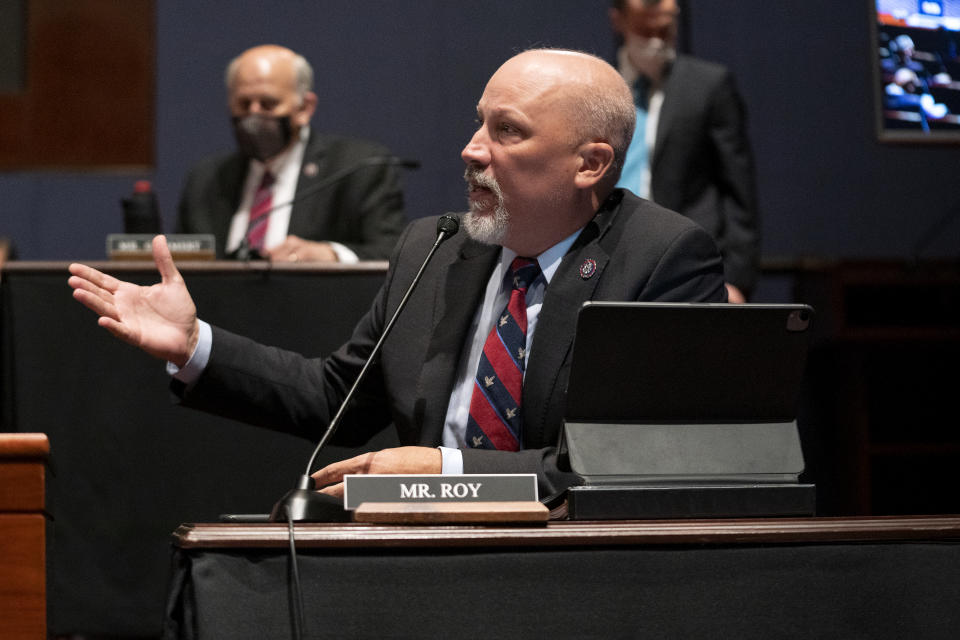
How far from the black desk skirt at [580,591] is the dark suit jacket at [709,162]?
2193mm

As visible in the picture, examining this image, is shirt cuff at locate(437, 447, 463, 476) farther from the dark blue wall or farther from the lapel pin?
the dark blue wall

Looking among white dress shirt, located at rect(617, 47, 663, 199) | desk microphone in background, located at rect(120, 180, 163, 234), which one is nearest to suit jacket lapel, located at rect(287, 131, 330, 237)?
desk microphone in background, located at rect(120, 180, 163, 234)

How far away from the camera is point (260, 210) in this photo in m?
3.76

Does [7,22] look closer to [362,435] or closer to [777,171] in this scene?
[777,171]

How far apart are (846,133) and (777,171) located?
31 centimetres

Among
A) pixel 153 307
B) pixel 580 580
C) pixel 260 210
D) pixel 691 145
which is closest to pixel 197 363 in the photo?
pixel 153 307

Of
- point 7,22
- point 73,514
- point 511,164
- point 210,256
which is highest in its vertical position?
point 7,22

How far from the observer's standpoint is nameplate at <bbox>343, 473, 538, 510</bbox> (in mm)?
1279

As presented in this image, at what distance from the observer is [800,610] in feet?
4.12

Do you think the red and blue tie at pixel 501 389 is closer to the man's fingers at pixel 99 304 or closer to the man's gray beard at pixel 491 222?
the man's gray beard at pixel 491 222

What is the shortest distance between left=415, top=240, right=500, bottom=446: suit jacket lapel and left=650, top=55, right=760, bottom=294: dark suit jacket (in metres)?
1.50

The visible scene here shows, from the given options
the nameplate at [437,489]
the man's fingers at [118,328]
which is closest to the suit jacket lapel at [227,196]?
the man's fingers at [118,328]

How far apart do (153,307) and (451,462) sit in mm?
545

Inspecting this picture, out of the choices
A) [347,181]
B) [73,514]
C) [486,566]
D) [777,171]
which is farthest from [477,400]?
[777,171]
